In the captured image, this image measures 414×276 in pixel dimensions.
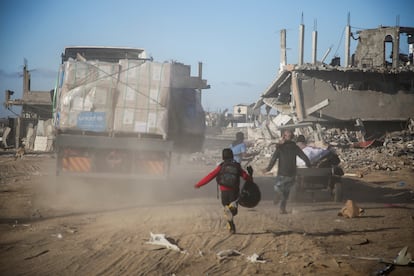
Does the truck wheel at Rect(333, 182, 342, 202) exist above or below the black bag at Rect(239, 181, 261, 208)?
below

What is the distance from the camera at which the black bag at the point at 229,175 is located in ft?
21.9

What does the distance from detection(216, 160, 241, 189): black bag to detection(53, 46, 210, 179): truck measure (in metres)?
2.50

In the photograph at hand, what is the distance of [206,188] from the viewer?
41.3 ft

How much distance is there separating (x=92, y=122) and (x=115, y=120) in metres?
0.48

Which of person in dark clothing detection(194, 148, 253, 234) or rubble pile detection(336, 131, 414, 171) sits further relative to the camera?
rubble pile detection(336, 131, 414, 171)

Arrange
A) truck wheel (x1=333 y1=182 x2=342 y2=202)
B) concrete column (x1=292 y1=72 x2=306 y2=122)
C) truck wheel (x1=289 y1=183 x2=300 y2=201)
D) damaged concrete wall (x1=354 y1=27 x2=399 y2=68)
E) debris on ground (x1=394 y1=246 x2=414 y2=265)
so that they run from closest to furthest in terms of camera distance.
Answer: debris on ground (x1=394 y1=246 x2=414 y2=265) < truck wheel (x1=289 y1=183 x2=300 y2=201) < truck wheel (x1=333 y1=182 x2=342 y2=202) < concrete column (x1=292 y1=72 x2=306 y2=122) < damaged concrete wall (x1=354 y1=27 x2=399 y2=68)

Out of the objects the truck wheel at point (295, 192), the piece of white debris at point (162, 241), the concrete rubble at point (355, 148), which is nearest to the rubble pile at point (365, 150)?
the concrete rubble at point (355, 148)

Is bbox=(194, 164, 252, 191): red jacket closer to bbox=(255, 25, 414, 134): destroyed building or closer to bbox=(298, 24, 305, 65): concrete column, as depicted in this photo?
bbox=(255, 25, 414, 134): destroyed building

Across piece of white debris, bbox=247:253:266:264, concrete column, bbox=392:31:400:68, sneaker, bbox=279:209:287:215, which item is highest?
concrete column, bbox=392:31:400:68

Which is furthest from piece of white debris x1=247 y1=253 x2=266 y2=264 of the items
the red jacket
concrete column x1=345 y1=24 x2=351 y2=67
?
concrete column x1=345 y1=24 x2=351 y2=67

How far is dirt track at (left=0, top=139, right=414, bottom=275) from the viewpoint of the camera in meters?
5.11

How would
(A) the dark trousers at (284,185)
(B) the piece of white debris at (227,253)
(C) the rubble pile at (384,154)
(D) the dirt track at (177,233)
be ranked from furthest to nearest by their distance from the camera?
(C) the rubble pile at (384,154)
(A) the dark trousers at (284,185)
(B) the piece of white debris at (227,253)
(D) the dirt track at (177,233)

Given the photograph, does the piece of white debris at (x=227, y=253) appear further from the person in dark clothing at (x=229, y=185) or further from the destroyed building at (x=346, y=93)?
the destroyed building at (x=346, y=93)

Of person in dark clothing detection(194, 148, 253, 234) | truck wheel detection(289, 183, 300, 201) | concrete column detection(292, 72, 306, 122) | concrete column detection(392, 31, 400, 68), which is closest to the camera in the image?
person in dark clothing detection(194, 148, 253, 234)
